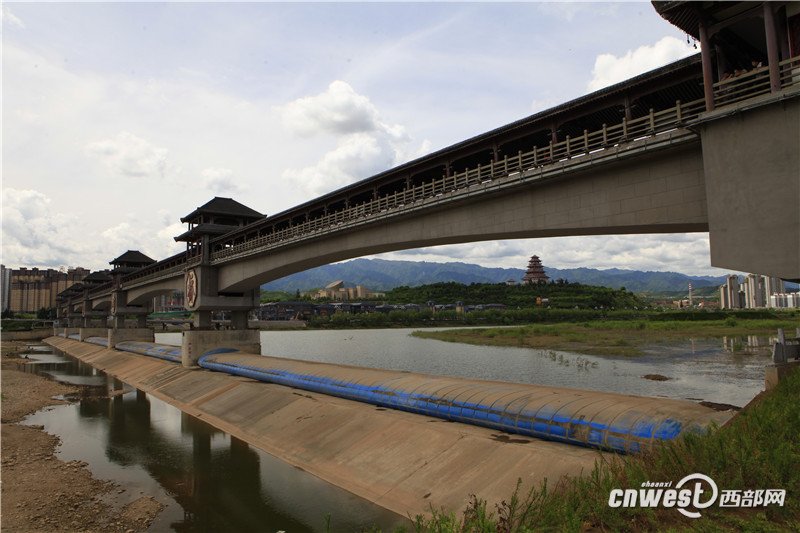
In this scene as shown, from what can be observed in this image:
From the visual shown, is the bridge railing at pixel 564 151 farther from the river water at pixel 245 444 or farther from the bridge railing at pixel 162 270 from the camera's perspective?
the bridge railing at pixel 162 270

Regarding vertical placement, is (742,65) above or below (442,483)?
above

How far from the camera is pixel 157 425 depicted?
27.7m

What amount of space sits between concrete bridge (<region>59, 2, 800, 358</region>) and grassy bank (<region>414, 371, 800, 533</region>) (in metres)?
4.75

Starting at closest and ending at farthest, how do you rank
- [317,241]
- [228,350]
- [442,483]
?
[442,483] < [317,241] < [228,350]

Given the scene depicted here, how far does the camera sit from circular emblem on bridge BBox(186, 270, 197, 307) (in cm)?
4503

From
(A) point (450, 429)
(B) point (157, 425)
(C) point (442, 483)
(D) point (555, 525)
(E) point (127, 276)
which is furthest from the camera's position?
(E) point (127, 276)

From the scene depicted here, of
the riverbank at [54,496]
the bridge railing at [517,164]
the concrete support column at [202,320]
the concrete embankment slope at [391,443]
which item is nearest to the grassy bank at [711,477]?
the concrete embankment slope at [391,443]

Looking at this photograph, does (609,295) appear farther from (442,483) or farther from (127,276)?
(442,483)

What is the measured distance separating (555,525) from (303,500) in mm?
10747

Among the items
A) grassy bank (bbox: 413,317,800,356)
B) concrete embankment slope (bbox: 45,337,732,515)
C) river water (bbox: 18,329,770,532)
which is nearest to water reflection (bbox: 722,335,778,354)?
river water (bbox: 18,329,770,532)

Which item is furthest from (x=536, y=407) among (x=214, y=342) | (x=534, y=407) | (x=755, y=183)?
(x=214, y=342)

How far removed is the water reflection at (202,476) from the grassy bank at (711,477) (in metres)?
7.10

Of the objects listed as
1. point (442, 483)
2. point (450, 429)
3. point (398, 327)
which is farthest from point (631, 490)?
point (398, 327)

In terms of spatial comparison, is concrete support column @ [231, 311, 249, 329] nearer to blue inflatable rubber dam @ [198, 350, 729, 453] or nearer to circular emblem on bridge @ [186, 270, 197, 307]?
circular emblem on bridge @ [186, 270, 197, 307]
